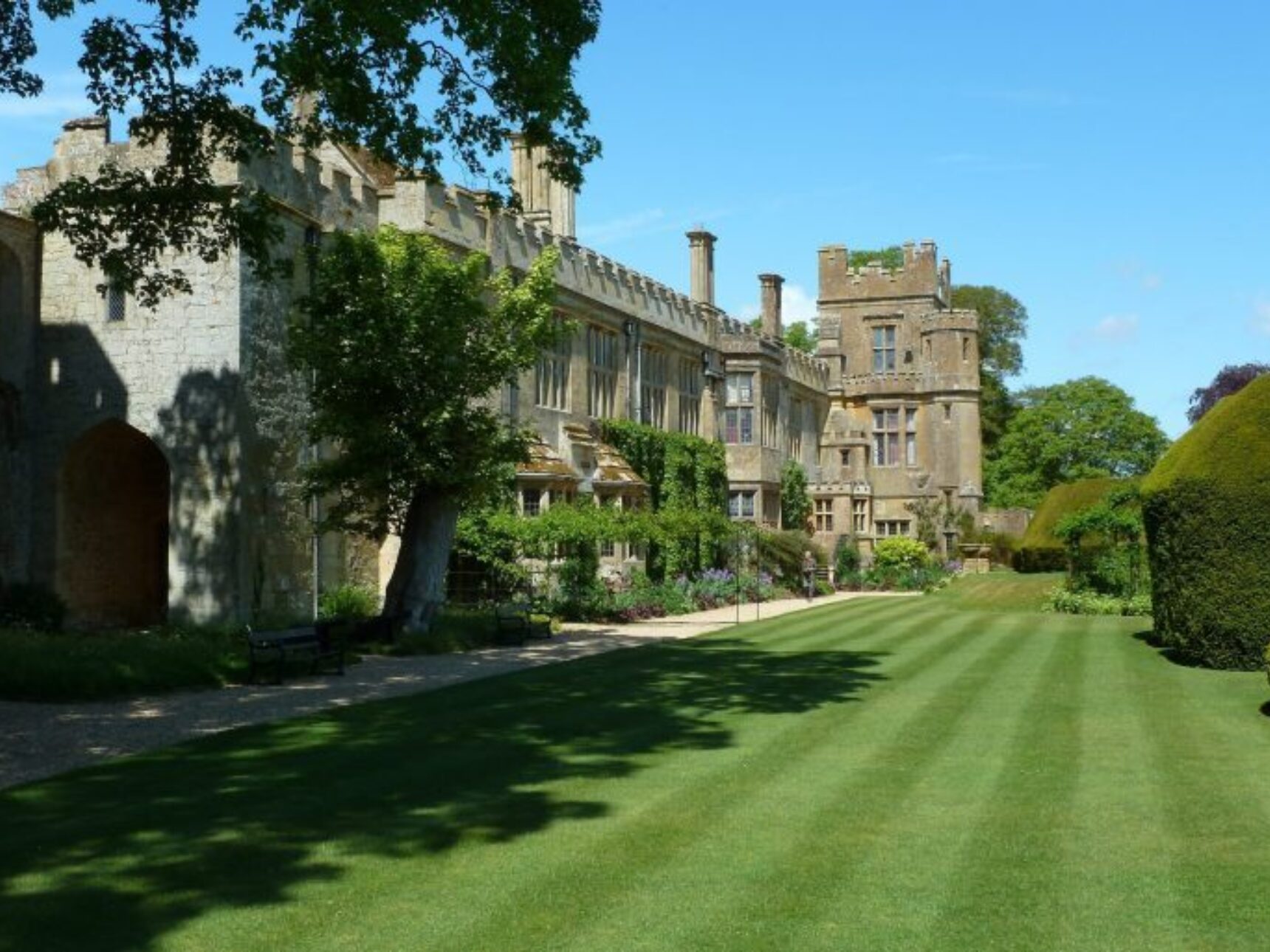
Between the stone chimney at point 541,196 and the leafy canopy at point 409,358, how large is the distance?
33.2ft

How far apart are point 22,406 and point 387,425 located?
6256mm

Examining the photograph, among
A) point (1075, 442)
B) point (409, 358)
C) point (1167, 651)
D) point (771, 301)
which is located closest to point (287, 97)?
point (409, 358)

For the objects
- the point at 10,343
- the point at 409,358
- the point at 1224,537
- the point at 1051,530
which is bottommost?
the point at 1224,537

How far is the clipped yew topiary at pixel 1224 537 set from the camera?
50.4 ft

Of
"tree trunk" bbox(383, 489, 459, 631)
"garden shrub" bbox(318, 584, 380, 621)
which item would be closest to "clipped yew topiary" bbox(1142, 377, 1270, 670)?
"tree trunk" bbox(383, 489, 459, 631)

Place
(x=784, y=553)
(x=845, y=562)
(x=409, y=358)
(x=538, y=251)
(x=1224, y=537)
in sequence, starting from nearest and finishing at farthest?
(x=1224, y=537) < (x=409, y=358) < (x=538, y=251) < (x=784, y=553) < (x=845, y=562)

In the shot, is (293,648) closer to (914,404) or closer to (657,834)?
(657,834)

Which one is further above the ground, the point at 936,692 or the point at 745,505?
the point at 745,505

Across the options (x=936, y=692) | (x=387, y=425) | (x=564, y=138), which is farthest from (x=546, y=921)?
(x=387, y=425)

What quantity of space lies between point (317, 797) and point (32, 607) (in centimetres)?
1348

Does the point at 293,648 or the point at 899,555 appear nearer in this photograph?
the point at 293,648

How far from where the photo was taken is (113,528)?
22.0 metres

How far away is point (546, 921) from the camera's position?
5941mm

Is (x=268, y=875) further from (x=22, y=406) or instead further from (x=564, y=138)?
(x=22, y=406)
